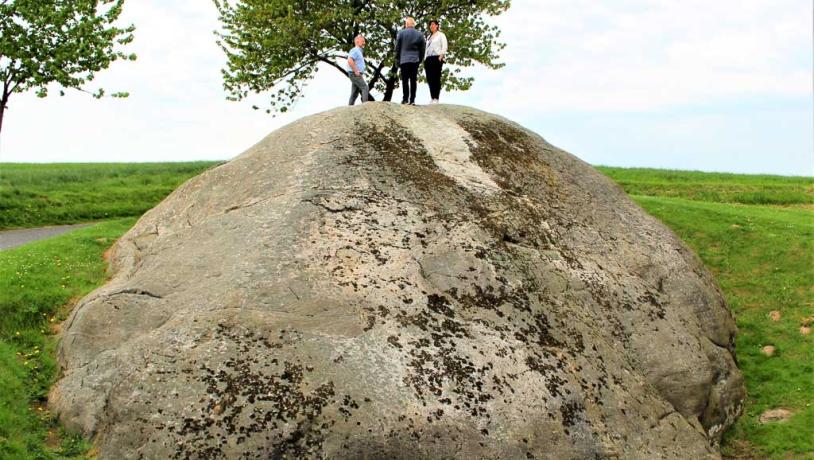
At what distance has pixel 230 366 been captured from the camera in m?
12.4

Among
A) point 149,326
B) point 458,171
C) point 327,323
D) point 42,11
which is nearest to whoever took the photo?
point 327,323

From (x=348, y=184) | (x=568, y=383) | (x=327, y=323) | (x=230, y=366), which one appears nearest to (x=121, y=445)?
(x=230, y=366)

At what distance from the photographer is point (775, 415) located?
1878 cm

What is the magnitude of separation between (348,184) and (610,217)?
272 inches

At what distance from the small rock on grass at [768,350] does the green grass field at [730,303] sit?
131 millimetres

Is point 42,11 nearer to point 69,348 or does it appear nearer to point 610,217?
point 69,348

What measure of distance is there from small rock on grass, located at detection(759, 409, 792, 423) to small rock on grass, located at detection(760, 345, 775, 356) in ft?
7.96

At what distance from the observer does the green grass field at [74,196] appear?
38.7 metres

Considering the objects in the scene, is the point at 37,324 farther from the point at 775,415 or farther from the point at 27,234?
the point at 27,234

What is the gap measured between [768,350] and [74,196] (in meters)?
35.7

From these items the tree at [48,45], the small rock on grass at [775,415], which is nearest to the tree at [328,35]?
the tree at [48,45]

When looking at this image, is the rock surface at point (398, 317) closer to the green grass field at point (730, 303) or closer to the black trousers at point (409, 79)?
the green grass field at point (730, 303)

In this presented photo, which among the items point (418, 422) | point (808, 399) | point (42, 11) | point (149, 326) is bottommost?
point (808, 399)

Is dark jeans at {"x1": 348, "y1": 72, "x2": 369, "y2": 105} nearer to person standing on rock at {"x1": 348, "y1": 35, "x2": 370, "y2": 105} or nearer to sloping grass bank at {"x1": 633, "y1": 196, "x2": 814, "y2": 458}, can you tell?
person standing on rock at {"x1": 348, "y1": 35, "x2": 370, "y2": 105}
